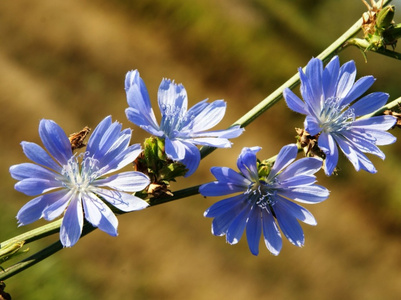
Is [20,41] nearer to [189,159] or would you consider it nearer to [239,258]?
[239,258]

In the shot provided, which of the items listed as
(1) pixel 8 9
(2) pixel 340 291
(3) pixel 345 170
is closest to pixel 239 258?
(2) pixel 340 291

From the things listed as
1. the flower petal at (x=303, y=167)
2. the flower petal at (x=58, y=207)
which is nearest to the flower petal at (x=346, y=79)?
the flower petal at (x=303, y=167)

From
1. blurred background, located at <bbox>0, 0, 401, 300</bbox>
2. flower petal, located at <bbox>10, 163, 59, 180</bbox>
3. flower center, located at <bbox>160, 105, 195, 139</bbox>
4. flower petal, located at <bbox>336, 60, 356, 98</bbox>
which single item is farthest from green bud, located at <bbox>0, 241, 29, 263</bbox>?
blurred background, located at <bbox>0, 0, 401, 300</bbox>

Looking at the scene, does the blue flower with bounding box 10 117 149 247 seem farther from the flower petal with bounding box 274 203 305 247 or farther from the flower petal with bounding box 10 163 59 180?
the flower petal with bounding box 274 203 305 247

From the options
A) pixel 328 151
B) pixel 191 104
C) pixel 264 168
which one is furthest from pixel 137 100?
pixel 191 104

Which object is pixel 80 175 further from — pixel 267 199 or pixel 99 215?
pixel 267 199

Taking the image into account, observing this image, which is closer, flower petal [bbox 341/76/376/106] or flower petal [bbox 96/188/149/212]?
flower petal [bbox 96/188/149/212]
